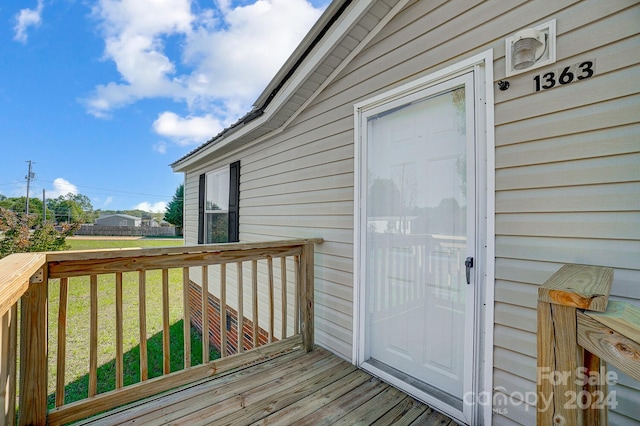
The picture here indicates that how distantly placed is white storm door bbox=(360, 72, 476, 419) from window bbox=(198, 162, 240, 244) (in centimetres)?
309

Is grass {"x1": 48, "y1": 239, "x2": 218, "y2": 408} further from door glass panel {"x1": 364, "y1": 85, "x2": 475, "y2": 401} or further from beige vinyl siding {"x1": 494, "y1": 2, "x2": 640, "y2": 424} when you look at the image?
beige vinyl siding {"x1": 494, "y1": 2, "x2": 640, "y2": 424}

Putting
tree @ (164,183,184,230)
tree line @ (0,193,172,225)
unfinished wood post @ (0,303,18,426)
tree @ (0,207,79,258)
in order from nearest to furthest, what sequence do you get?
unfinished wood post @ (0,303,18,426)
tree @ (0,207,79,258)
tree line @ (0,193,172,225)
tree @ (164,183,184,230)

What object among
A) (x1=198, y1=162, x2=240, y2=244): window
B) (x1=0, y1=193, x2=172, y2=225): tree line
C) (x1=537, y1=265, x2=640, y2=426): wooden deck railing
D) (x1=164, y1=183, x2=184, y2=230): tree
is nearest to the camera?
(x1=537, y1=265, x2=640, y2=426): wooden deck railing

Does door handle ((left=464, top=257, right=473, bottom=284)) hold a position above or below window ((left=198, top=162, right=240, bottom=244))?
below

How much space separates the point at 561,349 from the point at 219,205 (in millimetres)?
5597

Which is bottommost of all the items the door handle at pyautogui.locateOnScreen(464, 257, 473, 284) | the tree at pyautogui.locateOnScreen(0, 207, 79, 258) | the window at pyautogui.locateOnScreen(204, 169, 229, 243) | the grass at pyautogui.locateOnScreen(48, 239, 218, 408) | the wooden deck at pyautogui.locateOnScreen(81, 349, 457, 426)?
the grass at pyautogui.locateOnScreen(48, 239, 218, 408)

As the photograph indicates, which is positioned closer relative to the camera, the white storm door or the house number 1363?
the house number 1363

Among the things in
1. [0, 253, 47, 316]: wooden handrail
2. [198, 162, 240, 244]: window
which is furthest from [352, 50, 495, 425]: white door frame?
[198, 162, 240, 244]: window

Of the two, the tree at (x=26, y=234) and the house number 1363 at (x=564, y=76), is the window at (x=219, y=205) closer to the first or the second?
the house number 1363 at (x=564, y=76)

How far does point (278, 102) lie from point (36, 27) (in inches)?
793

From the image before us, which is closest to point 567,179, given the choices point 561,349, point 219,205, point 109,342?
point 561,349

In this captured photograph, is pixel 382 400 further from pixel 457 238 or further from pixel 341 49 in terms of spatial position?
pixel 341 49

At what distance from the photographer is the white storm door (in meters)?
1.93

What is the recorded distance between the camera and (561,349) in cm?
88
